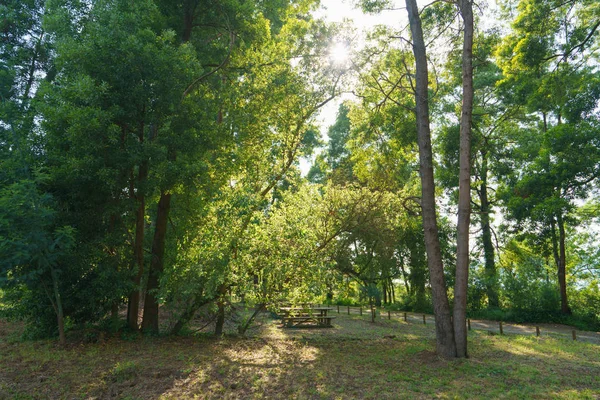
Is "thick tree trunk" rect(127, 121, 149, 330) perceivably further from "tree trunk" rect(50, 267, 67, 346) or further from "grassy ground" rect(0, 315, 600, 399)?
"tree trunk" rect(50, 267, 67, 346)

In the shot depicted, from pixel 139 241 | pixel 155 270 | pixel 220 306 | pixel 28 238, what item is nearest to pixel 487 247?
pixel 220 306

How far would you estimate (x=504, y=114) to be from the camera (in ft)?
64.8

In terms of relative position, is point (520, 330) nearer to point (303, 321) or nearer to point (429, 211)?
point (303, 321)

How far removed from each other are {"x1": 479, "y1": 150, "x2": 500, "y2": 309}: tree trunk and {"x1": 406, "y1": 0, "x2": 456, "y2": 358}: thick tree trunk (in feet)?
44.2

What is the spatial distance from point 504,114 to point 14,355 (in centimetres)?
2195

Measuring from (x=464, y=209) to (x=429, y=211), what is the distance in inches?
31.0

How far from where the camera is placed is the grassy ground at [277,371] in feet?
19.2

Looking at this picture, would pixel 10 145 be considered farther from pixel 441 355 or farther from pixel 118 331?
pixel 441 355

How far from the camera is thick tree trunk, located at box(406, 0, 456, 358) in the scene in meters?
8.34

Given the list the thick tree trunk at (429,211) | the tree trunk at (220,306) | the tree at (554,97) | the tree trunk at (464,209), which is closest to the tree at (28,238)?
the tree trunk at (220,306)

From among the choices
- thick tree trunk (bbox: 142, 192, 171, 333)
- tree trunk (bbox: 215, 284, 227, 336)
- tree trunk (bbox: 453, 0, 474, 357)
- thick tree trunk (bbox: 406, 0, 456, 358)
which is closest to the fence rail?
tree trunk (bbox: 453, 0, 474, 357)

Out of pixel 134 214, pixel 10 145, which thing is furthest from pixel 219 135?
pixel 10 145

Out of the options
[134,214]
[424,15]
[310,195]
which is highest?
[424,15]

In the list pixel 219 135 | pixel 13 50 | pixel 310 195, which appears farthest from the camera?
pixel 13 50
